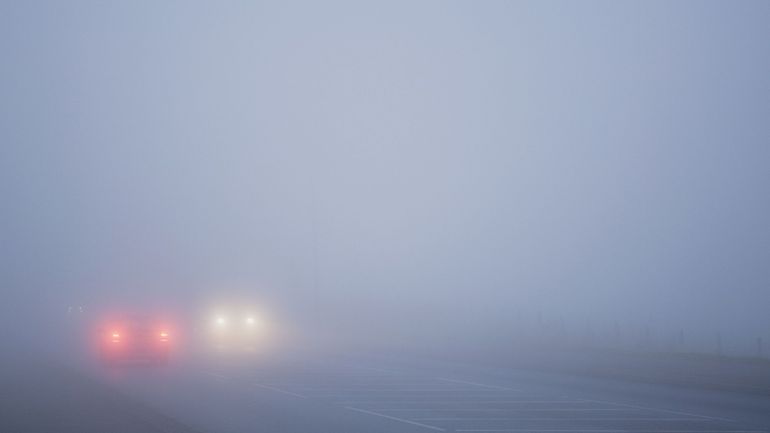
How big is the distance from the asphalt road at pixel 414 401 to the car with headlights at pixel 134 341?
0.71m

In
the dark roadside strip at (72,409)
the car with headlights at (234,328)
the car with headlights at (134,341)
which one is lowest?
the dark roadside strip at (72,409)

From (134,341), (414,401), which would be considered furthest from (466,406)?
(134,341)

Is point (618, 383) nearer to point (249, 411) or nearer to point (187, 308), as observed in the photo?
point (249, 411)

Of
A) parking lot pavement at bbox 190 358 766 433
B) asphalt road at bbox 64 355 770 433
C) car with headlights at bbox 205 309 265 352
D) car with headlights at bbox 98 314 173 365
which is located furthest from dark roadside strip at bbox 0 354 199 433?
car with headlights at bbox 205 309 265 352

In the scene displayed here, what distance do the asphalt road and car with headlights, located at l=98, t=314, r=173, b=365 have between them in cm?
71

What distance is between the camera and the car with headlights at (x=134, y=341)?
33156 millimetres

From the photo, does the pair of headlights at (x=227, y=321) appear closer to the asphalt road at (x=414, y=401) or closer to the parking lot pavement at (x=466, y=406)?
the asphalt road at (x=414, y=401)

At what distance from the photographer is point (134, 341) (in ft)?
109

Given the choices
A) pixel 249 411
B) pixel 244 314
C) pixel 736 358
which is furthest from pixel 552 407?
pixel 244 314

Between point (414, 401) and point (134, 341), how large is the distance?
46.1 feet

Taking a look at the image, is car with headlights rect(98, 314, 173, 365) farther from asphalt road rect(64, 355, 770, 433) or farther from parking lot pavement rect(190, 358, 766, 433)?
parking lot pavement rect(190, 358, 766, 433)

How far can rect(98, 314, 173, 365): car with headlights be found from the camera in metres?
33.2

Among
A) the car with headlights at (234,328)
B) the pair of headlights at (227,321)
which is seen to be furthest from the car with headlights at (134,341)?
the pair of headlights at (227,321)

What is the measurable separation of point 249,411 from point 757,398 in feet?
39.3
